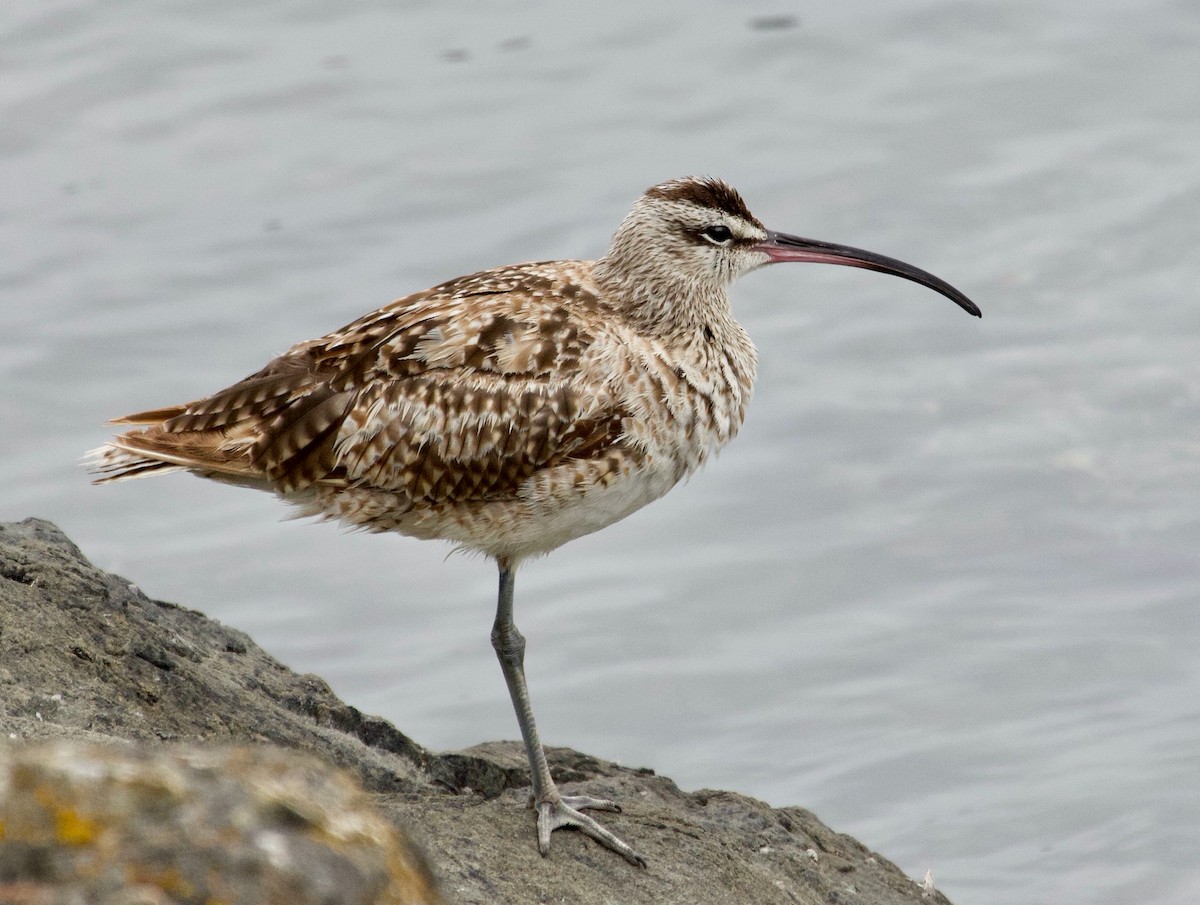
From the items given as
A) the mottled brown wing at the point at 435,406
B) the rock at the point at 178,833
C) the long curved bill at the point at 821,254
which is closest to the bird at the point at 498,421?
the mottled brown wing at the point at 435,406

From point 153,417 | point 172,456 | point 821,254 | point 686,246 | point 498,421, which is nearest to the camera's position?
point 498,421

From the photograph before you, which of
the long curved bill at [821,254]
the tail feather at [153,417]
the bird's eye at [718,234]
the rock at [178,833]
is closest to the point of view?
the rock at [178,833]

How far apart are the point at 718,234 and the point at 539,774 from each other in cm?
230

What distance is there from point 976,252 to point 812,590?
12.7ft

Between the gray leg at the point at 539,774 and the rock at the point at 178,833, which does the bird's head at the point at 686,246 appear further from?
the rock at the point at 178,833

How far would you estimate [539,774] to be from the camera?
690 cm

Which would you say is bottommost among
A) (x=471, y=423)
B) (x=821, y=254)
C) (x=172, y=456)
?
(x=172, y=456)

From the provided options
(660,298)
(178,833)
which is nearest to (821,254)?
(660,298)

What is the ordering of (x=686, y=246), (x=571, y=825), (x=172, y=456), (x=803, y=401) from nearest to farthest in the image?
(x=571, y=825) < (x=172, y=456) < (x=686, y=246) < (x=803, y=401)

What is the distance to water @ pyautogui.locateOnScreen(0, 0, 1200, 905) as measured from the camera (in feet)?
36.8

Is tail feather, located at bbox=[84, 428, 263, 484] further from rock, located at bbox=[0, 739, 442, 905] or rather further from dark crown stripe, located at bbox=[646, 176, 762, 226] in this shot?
rock, located at bbox=[0, 739, 442, 905]

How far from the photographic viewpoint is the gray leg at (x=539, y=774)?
6551mm

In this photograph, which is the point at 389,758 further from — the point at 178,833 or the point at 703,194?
the point at 178,833

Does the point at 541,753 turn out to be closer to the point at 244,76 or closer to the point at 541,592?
the point at 541,592
